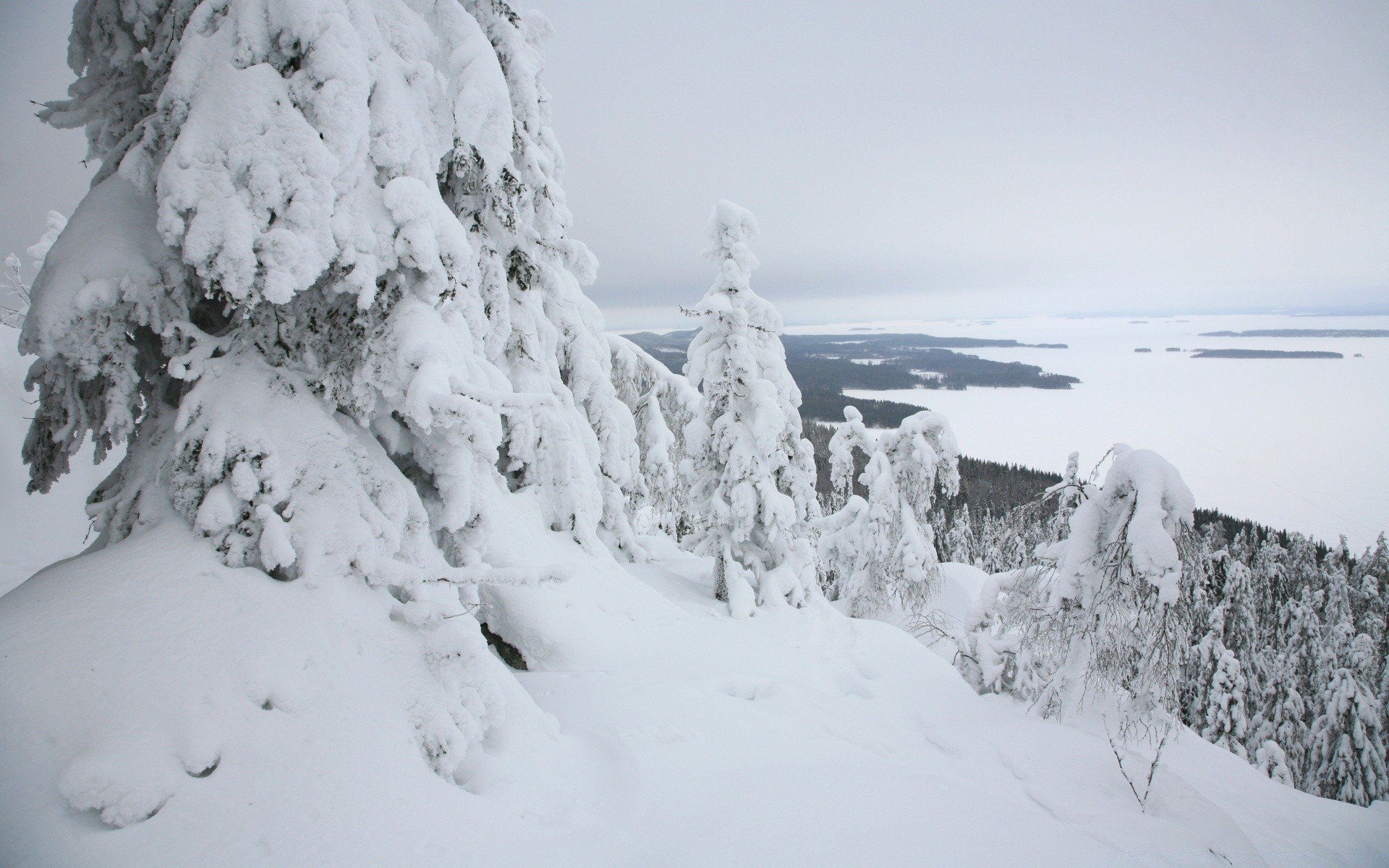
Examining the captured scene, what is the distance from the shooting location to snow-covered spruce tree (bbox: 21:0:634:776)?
11.2 feet

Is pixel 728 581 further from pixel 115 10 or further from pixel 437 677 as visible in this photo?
pixel 115 10

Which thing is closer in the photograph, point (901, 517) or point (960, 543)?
point (901, 517)

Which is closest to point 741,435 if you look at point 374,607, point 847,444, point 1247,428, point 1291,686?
point 847,444

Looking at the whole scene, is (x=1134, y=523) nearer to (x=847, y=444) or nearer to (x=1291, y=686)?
(x=847, y=444)

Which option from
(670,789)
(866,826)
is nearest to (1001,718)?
(866,826)

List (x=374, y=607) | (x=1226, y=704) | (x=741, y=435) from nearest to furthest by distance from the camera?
(x=374, y=607)
(x=741, y=435)
(x=1226, y=704)

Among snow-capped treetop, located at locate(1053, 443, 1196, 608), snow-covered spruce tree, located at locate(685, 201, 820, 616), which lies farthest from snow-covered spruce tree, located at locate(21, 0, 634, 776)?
snow-covered spruce tree, located at locate(685, 201, 820, 616)

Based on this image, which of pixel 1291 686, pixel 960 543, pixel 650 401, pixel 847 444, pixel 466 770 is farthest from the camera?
pixel 960 543

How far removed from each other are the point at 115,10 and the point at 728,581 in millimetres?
11233

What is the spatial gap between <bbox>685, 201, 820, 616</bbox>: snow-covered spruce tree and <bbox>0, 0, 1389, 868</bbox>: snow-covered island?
4.90 metres

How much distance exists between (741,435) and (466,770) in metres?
9.10

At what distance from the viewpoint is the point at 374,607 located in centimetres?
381

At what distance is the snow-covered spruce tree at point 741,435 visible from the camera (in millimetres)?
11898

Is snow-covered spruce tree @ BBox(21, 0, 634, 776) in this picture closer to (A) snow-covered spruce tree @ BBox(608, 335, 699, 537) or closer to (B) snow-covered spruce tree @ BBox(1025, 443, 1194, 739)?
(B) snow-covered spruce tree @ BBox(1025, 443, 1194, 739)
